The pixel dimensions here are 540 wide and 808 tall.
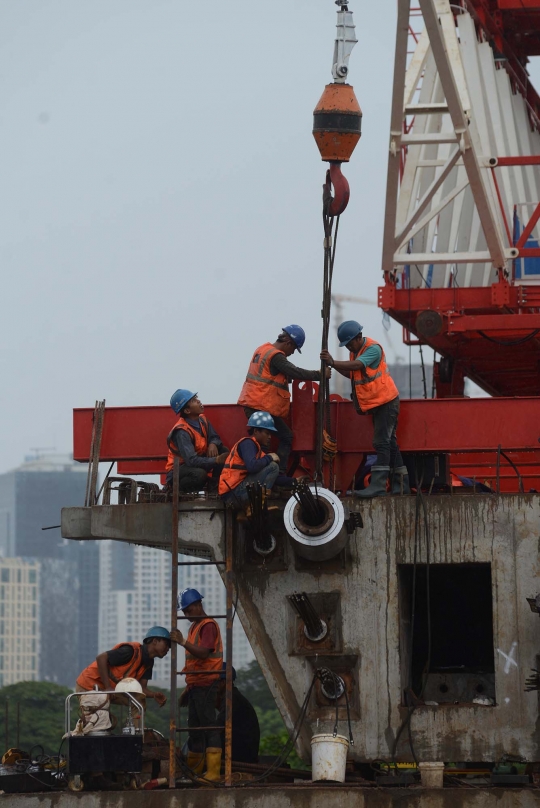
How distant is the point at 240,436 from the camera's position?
1580 cm

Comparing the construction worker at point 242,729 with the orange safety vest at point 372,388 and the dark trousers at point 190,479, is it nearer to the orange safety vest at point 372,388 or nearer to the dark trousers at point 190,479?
the dark trousers at point 190,479

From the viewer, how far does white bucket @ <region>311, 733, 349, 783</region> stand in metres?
13.4

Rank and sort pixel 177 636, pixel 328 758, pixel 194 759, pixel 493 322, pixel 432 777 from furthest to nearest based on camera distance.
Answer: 1. pixel 493 322
2. pixel 194 759
3. pixel 177 636
4. pixel 328 758
5. pixel 432 777

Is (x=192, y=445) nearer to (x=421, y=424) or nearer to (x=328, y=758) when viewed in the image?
(x=421, y=424)

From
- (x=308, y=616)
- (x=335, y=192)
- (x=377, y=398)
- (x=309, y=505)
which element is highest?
(x=335, y=192)

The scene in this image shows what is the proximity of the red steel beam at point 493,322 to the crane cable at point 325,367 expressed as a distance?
4.13 m

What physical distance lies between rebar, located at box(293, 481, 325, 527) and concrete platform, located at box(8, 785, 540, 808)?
96.7 inches

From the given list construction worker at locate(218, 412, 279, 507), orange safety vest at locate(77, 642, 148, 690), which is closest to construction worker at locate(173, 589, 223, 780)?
orange safety vest at locate(77, 642, 148, 690)

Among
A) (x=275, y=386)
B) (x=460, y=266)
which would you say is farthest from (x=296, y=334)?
(x=460, y=266)

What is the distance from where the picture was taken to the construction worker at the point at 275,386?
600 inches

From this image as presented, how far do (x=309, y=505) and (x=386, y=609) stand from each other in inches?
53.0

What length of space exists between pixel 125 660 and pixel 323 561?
2133mm

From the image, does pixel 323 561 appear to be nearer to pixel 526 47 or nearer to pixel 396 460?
pixel 396 460

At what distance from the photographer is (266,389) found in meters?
15.3
